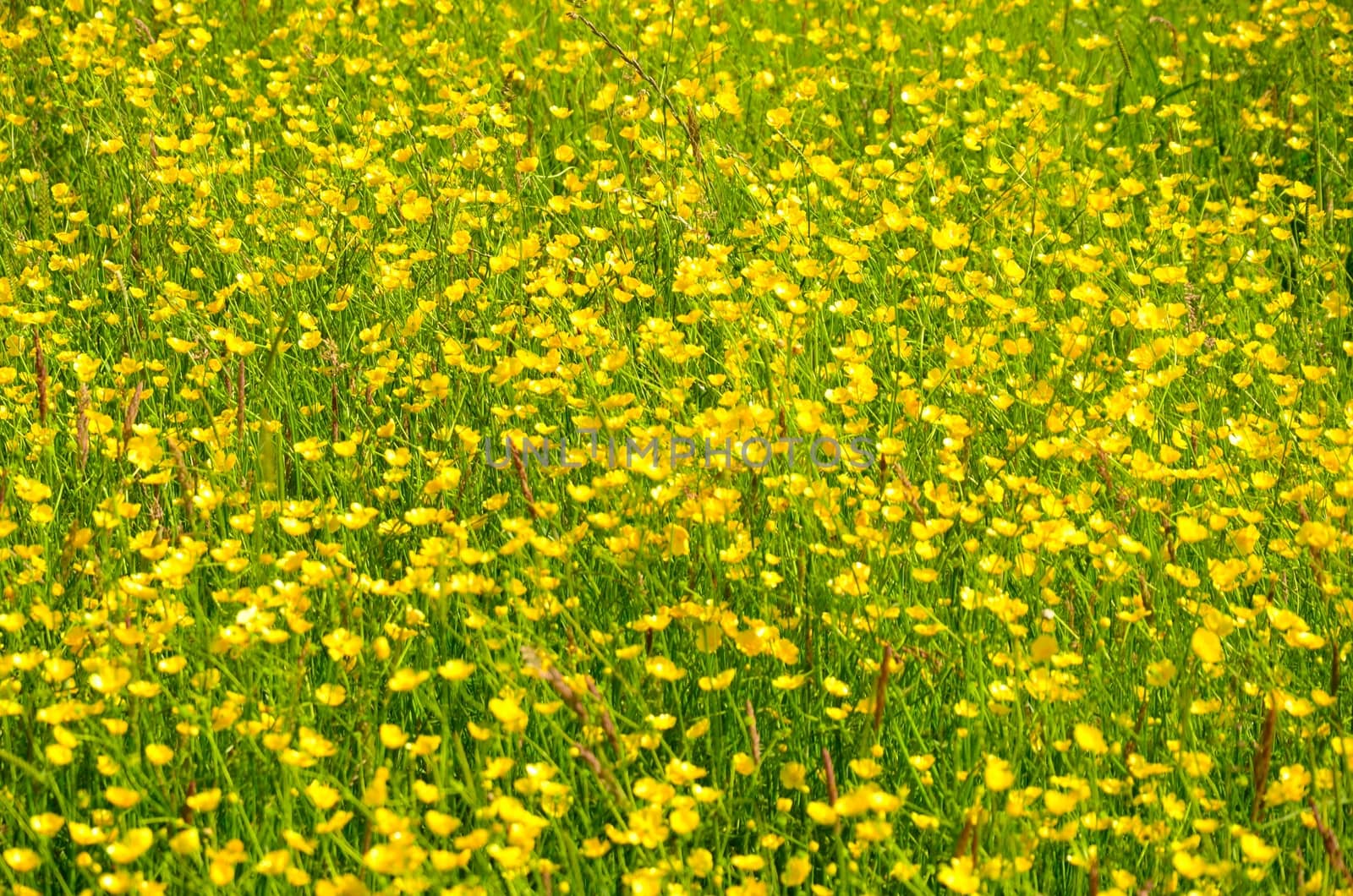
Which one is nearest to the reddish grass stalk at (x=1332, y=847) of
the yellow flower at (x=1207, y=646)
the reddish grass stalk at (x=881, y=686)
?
the yellow flower at (x=1207, y=646)

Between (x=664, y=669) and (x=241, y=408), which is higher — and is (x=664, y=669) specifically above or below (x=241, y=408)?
below

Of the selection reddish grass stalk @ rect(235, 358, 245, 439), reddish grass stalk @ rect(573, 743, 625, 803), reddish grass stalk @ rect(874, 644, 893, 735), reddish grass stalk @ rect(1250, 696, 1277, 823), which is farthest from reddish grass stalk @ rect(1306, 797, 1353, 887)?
reddish grass stalk @ rect(235, 358, 245, 439)

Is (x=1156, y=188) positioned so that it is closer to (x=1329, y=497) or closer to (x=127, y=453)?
(x=1329, y=497)

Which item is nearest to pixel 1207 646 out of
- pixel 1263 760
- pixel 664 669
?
pixel 1263 760

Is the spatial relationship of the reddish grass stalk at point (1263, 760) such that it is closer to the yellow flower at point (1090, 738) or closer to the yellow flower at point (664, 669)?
the yellow flower at point (1090, 738)

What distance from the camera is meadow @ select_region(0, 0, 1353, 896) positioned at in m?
1.78

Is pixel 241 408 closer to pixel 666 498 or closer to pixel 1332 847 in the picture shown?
pixel 666 498

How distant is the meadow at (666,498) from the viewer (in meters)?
1.78

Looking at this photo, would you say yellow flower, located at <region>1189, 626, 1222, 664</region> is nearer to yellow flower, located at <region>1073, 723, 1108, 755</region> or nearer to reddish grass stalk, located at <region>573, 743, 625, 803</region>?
yellow flower, located at <region>1073, 723, 1108, 755</region>

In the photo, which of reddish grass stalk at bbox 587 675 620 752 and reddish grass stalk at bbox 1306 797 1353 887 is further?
reddish grass stalk at bbox 587 675 620 752

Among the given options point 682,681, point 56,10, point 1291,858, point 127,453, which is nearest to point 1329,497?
point 1291,858

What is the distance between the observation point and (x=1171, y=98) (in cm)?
468

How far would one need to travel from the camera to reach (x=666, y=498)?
2.13m

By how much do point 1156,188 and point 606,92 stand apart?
1.49m
